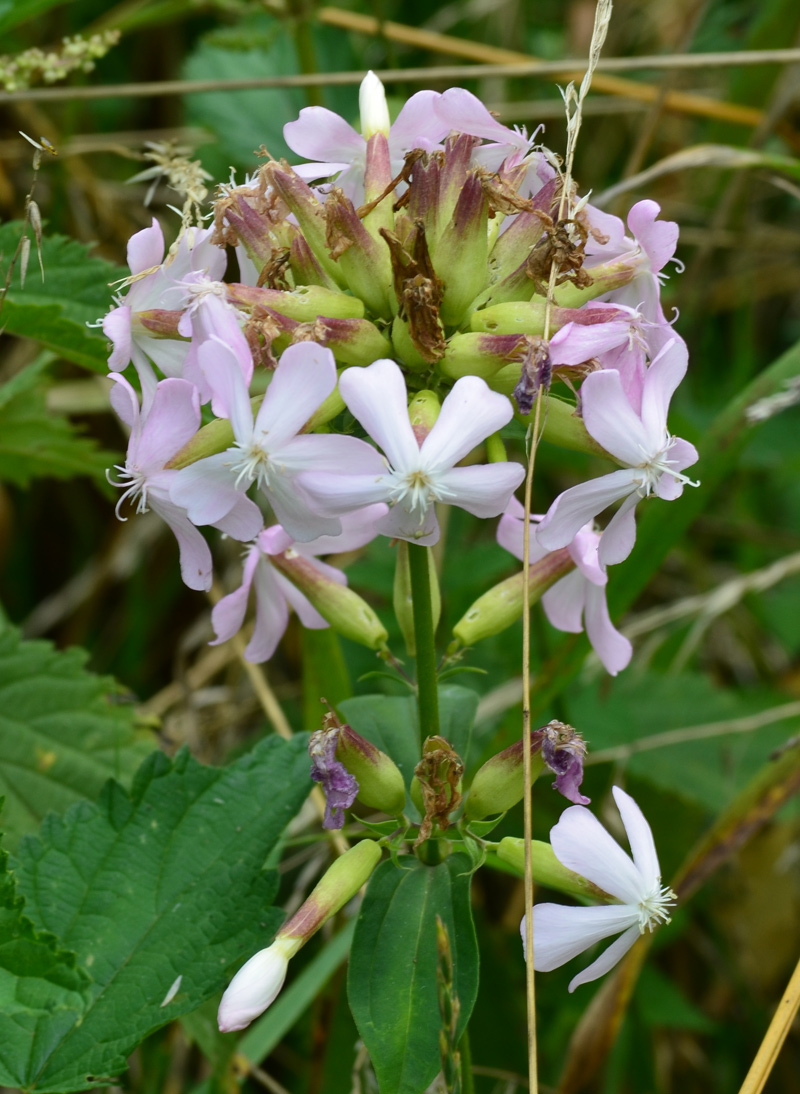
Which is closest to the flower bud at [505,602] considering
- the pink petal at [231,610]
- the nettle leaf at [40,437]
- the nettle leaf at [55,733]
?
the pink petal at [231,610]

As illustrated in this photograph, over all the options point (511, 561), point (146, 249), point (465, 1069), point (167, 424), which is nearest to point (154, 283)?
point (146, 249)

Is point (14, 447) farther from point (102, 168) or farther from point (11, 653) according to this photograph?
point (102, 168)

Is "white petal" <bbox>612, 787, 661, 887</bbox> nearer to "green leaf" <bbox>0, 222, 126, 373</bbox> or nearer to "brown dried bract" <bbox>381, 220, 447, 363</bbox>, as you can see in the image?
"brown dried bract" <bbox>381, 220, 447, 363</bbox>

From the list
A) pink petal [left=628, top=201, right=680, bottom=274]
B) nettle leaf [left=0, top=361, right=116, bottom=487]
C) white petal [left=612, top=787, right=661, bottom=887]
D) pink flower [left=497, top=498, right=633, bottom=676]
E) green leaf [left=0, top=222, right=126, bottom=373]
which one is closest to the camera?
white petal [left=612, top=787, right=661, bottom=887]

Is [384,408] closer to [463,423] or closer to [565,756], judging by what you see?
[463,423]

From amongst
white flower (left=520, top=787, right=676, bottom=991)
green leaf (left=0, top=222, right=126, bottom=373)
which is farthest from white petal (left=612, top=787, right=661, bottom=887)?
green leaf (left=0, top=222, right=126, bottom=373)

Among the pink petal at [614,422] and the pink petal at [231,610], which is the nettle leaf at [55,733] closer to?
the pink petal at [231,610]
